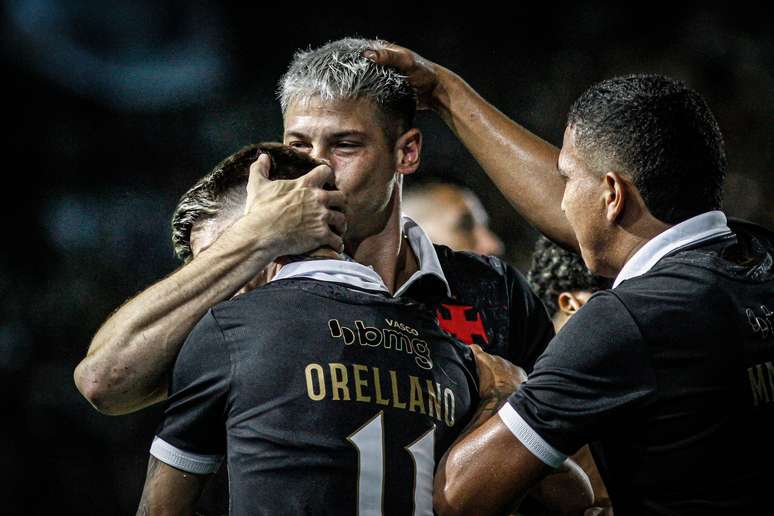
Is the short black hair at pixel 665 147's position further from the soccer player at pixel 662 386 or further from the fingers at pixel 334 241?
the fingers at pixel 334 241

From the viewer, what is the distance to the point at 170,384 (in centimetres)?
170

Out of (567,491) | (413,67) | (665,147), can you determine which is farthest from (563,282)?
(665,147)

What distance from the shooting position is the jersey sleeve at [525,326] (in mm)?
2506

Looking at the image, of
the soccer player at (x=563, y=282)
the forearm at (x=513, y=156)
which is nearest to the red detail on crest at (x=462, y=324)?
the forearm at (x=513, y=156)

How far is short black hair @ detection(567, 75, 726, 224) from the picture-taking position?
1895mm

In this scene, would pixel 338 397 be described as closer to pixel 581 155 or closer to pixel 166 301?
pixel 166 301

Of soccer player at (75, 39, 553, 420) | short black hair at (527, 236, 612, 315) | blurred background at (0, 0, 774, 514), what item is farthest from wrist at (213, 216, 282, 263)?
blurred background at (0, 0, 774, 514)

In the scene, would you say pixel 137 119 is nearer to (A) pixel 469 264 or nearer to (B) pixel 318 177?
(A) pixel 469 264

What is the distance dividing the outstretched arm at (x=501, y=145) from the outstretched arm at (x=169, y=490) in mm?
1205

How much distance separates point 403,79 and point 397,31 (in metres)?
2.34

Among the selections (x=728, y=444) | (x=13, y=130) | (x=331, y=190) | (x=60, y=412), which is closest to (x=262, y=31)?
(x=13, y=130)

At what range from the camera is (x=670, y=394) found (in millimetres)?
1705

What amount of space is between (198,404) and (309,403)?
212 mm

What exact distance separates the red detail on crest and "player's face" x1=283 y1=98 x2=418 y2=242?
1.06 feet
